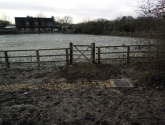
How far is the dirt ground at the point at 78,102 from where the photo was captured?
142 inches

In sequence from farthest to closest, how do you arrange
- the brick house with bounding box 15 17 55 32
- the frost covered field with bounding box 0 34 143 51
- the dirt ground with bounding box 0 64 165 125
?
the brick house with bounding box 15 17 55 32, the frost covered field with bounding box 0 34 143 51, the dirt ground with bounding box 0 64 165 125

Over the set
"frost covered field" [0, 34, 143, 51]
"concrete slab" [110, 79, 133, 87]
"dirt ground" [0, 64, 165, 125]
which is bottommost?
"dirt ground" [0, 64, 165, 125]

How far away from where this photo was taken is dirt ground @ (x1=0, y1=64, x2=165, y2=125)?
3605 millimetres

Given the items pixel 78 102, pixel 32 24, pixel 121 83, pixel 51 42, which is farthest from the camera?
pixel 32 24

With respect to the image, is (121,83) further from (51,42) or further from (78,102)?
(51,42)

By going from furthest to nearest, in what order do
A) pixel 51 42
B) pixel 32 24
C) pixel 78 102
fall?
1. pixel 32 24
2. pixel 51 42
3. pixel 78 102

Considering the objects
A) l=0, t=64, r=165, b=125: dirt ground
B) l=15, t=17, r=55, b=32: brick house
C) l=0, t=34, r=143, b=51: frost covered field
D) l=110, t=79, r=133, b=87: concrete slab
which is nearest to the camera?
l=0, t=64, r=165, b=125: dirt ground

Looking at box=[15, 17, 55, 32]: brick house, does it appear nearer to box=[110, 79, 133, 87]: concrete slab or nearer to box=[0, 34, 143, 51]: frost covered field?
box=[0, 34, 143, 51]: frost covered field

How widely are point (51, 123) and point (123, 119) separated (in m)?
1.66

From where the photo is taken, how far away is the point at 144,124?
3.39 metres

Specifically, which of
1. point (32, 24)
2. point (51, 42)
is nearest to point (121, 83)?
point (51, 42)

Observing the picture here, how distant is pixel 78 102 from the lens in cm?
456

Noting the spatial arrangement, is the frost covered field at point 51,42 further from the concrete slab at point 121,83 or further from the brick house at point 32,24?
the brick house at point 32,24

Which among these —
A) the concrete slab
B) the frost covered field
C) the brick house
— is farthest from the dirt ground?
the brick house
